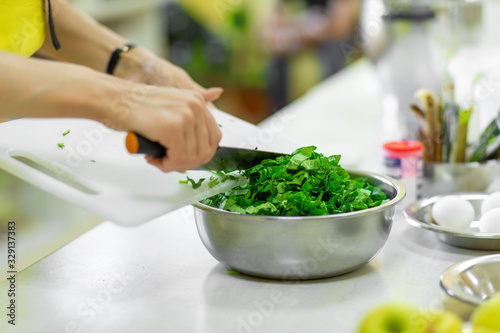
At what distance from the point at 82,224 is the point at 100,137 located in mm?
315

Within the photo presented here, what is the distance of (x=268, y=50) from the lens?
459cm

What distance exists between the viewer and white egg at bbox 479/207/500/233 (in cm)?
119

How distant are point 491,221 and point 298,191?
37 centimetres

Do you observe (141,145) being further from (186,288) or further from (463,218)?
(463,218)

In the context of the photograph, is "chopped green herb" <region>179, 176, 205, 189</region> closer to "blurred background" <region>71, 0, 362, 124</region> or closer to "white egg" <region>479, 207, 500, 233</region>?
"white egg" <region>479, 207, 500, 233</region>

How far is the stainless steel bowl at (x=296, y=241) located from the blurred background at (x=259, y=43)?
3.40 metres

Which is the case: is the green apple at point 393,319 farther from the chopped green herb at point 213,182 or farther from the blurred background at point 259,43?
the blurred background at point 259,43

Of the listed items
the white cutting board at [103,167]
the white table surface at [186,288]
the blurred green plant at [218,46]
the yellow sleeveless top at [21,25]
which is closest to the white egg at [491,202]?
the white table surface at [186,288]

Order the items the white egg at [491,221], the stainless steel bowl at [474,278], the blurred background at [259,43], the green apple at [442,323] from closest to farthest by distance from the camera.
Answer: the green apple at [442,323] → the stainless steel bowl at [474,278] → the white egg at [491,221] → the blurred background at [259,43]

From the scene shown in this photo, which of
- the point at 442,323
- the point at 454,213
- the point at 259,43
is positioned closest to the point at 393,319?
the point at 442,323

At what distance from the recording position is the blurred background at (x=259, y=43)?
455cm

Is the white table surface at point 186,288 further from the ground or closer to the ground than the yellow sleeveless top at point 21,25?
closer to the ground

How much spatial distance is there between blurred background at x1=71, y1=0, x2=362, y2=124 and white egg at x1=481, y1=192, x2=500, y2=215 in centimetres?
319

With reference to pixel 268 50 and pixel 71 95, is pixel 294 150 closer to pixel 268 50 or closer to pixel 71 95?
pixel 71 95
